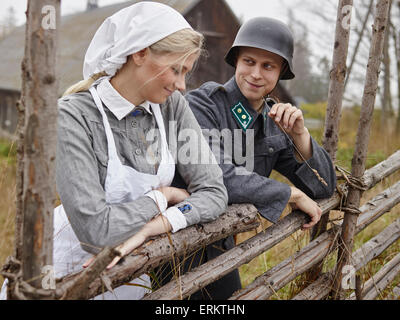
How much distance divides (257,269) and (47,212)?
3151mm

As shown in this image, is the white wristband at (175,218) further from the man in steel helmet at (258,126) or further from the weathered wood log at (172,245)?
the man in steel helmet at (258,126)

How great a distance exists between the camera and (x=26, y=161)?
3.79ft

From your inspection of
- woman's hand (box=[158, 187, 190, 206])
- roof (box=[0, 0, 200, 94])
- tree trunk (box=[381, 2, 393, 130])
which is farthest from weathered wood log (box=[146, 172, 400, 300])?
roof (box=[0, 0, 200, 94])

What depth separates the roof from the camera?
42.4 feet

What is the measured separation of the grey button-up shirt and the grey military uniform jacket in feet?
0.82

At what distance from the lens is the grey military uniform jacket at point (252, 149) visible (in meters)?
2.13

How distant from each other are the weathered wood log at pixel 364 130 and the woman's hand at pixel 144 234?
1443 mm

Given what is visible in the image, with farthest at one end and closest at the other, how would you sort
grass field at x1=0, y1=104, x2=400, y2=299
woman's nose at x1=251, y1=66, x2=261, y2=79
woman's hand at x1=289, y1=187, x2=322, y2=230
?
grass field at x1=0, y1=104, x2=400, y2=299
woman's nose at x1=251, y1=66, x2=261, y2=79
woman's hand at x1=289, y1=187, x2=322, y2=230

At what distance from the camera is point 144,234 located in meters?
1.60

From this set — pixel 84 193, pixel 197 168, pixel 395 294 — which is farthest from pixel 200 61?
pixel 84 193

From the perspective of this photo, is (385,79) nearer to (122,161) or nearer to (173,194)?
Answer: (173,194)

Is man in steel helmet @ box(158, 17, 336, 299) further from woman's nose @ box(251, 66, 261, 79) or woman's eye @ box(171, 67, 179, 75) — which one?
woman's eye @ box(171, 67, 179, 75)
